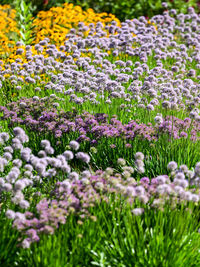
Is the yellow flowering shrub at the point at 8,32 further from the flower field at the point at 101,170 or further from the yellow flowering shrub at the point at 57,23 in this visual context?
the yellow flowering shrub at the point at 57,23

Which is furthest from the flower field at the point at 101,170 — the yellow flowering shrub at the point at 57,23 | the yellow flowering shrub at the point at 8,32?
the yellow flowering shrub at the point at 57,23

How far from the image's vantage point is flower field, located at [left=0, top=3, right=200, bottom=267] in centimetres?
312

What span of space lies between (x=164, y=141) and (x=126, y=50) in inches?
128

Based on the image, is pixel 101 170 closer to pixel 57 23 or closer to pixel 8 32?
pixel 8 32

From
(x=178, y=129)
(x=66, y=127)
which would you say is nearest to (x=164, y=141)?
(x=178, y=129)

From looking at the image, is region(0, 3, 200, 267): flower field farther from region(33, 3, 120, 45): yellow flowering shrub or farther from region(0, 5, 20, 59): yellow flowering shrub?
region(33, 3, 120, 45): yellow flowering shrub

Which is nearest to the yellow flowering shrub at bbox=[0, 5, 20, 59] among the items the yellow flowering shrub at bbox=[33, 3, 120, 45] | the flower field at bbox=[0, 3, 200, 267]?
the flower field at bbox=[0, 3, 200, 267]

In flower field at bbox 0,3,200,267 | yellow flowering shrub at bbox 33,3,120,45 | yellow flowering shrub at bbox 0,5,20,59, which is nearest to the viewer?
flower field at bbox 0,3,200,267

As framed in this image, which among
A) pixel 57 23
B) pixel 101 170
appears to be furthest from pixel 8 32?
pixel 101 170

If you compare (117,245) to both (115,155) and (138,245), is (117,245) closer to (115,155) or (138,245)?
(138,245)

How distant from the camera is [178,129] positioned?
4793mm

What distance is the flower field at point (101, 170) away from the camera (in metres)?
3.12

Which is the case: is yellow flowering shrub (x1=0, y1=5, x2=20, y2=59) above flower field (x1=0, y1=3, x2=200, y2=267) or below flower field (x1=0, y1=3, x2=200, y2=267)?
above

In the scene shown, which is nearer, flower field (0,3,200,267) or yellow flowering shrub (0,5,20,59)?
flower field (0,3,200,267)
